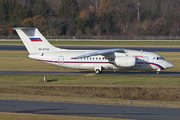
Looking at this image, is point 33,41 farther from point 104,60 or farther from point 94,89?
point 94,89

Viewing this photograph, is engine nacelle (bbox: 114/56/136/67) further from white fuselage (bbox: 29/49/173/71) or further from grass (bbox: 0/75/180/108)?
grass (bbox: 0/75/180/108)

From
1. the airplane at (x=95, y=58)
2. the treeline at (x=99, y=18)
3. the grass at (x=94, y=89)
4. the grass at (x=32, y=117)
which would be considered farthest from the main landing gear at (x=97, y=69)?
the treeline at (x=99, y=18)

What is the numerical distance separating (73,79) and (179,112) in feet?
53.2

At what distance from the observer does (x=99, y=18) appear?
14200 centimetres

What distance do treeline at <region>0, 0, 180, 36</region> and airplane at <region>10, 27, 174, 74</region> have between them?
8842 cm

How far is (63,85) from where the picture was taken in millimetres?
28406

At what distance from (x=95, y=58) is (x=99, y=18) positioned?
109 metres

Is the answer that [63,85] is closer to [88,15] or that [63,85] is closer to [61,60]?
[61,60]

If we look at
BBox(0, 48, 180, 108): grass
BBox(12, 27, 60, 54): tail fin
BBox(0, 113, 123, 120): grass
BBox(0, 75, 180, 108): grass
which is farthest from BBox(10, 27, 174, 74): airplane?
BBox(0, 113, 123, 120): grass

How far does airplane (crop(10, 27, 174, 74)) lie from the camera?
3491 cm

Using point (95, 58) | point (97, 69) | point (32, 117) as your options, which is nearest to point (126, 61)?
point (97, 69)

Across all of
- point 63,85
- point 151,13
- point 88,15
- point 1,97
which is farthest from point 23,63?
point 151,13

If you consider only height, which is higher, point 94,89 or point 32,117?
point 94,89

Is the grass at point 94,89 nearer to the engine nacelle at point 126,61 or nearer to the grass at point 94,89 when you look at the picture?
the grass at point 94,89
